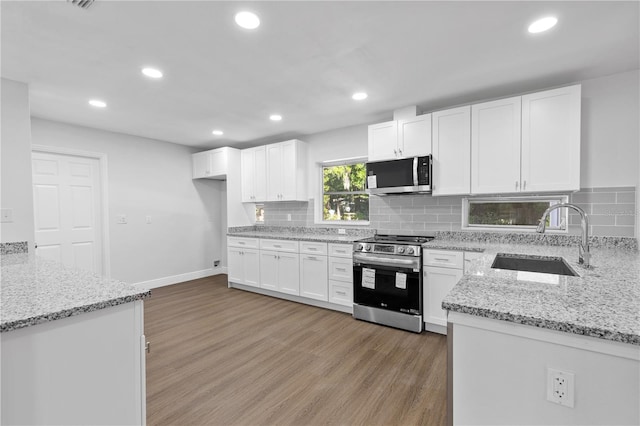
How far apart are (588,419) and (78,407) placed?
1.72 meters

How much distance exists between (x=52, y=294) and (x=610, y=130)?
410 centimetres

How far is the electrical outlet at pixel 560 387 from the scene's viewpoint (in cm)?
90

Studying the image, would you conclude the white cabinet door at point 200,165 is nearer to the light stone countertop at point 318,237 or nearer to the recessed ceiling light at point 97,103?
the light stone countertop at point 318,237

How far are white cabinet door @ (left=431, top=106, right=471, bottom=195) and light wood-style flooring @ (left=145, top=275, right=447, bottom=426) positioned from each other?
154cm

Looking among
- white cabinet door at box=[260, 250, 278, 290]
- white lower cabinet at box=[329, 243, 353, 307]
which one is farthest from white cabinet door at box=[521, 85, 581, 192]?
white cabinet door at box=[260, 250, 278, 290]

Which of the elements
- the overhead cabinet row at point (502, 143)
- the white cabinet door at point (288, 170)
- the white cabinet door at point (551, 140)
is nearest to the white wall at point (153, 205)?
the white cabinet door at point (288, 170)

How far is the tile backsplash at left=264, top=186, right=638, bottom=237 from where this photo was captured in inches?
102

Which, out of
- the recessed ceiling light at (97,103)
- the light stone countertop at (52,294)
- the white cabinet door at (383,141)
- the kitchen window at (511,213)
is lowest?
the light stone countertop at (52,294)

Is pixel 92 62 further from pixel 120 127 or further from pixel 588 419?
pixel 588 419

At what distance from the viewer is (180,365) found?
7.80ft

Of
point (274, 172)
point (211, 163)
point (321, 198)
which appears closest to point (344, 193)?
point (321, 198)

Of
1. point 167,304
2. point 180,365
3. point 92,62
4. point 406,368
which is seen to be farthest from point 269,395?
point 92,62

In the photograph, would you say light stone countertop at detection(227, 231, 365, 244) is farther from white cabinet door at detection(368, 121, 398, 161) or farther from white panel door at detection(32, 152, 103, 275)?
white panel door at detection(32, 152, 103, 275)

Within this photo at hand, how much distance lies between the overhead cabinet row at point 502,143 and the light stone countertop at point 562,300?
1.26 m
